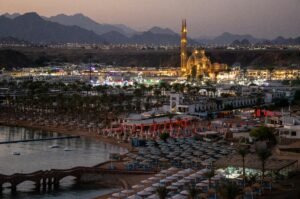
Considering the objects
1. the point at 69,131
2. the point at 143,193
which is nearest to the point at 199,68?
the point at 69,131

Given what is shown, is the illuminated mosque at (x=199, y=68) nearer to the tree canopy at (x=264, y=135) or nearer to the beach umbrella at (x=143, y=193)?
the tree canopy at (x=264, y=135)

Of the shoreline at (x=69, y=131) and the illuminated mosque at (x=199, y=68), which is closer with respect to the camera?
the shoreline at (x=69, y=131)

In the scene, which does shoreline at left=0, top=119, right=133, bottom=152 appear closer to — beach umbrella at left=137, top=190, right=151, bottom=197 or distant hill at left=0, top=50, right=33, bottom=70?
beach umbrella at left=137, top=190, right=151, bottom=197

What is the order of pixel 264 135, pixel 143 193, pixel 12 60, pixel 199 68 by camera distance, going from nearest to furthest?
pixel 143 193 → pixel 264 135 → pixel 199 68 → pixel 12 60

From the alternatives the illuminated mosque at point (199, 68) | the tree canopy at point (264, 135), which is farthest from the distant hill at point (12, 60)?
the tree canopy at point (264, 135)

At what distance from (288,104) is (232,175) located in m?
30.8

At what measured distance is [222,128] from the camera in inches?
1517

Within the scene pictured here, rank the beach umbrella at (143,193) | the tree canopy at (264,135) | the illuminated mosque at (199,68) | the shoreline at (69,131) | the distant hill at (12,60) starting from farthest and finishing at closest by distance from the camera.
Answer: the distant hill at (12,60) → the illuminated mosque at (199,68) → the shoreline at (69,131) → the tree canopy at (264,135) → the beach umbrella at (143,193)

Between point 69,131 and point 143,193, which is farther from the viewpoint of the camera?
point 69,131

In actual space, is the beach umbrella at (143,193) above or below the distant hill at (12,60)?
below

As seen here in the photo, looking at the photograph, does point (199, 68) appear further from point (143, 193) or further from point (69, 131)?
point (143, 193)

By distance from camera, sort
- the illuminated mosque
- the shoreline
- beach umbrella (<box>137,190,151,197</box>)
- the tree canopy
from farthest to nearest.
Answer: the illuminated mosque → the shoreline → the tree canopy → beach umbrella (<box>137,190,151,197</box>)

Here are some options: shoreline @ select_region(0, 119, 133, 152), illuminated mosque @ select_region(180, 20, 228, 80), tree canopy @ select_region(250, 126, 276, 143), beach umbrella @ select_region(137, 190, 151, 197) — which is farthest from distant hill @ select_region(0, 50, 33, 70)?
beach umbrella @ select_region(137, 190, 151, 197)

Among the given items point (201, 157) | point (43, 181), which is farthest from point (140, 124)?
point (43, 181)
